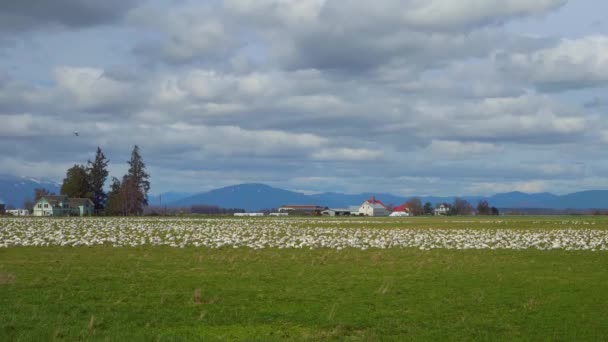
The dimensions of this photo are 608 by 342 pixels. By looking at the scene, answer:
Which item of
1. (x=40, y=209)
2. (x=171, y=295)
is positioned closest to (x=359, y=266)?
(x=171, y=295)

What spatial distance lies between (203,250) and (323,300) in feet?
53.3

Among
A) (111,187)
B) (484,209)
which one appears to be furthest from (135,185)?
(484,209)

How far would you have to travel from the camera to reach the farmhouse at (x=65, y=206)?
128875 millimetres

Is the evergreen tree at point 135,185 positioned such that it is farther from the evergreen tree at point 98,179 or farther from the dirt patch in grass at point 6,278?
the dirt patch in grass at point 6,278

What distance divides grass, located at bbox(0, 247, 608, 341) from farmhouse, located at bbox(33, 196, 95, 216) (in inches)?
4214

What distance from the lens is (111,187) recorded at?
135125 mm

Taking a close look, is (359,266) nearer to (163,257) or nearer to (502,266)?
(502,266)

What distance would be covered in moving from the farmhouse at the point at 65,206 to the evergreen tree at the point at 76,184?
2.19 metres

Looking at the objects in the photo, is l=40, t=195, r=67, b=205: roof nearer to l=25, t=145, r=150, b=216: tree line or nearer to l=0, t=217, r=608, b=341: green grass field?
l=25, t=145, r=150, b=216: tree line

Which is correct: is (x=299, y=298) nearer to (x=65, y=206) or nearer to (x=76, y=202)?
Answer: (x=76, y=202)

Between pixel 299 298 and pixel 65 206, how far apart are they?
12517 centimetres

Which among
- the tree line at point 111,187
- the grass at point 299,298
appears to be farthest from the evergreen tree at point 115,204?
the grass at point 299,298

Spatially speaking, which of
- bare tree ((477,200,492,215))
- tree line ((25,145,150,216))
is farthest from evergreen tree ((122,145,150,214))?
bare tree ((477,200,492,215))

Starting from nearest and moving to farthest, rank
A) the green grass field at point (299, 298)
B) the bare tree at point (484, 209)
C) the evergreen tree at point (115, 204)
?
the green grass field at point (299, 298) → the evergreen tree at point (115, 204) → the bare tree at point (484, 209)
